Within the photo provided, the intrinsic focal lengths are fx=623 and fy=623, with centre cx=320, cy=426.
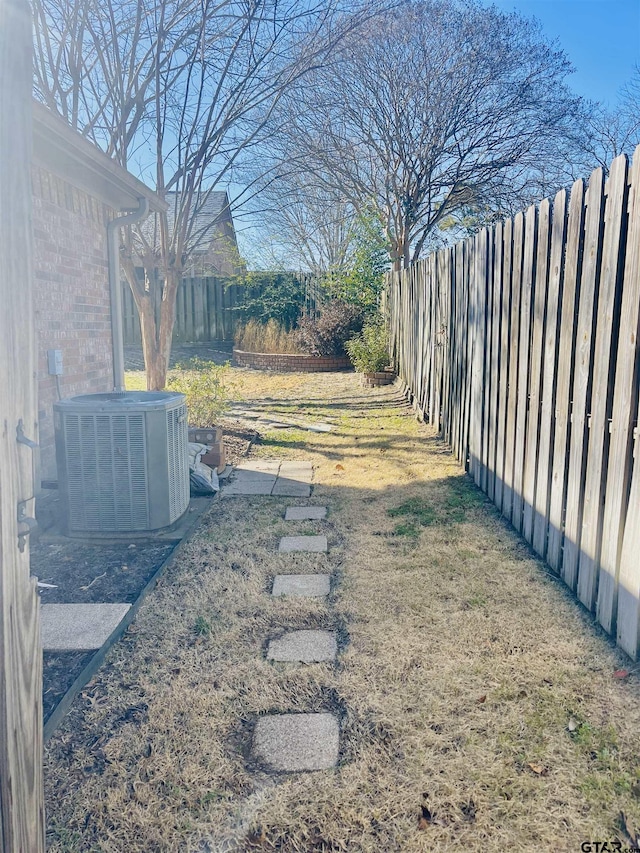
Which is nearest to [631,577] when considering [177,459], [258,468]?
[177,459]

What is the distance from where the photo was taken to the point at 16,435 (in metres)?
1.02

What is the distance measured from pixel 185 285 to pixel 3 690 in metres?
16.7

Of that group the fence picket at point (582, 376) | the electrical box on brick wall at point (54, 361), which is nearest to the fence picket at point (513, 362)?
the fence picket at point (582, 376)

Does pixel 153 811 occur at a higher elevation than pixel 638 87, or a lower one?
lower

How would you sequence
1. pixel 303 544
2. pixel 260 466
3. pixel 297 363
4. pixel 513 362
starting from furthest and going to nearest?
pixel 297 363 → pixel 260 466 → pixel 513 362 → pixel 303 544

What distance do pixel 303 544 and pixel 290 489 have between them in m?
1.31

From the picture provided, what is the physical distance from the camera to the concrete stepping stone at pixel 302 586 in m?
3.12

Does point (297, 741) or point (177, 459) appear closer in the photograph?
point (297, 741)

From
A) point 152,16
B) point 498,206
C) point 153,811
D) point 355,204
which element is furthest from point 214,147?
point 498,206

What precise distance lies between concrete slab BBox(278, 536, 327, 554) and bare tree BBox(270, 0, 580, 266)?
9.48 m

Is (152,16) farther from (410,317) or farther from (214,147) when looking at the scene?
(410,317)

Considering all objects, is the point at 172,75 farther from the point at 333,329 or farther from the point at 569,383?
the point at 333,329

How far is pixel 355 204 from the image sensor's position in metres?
15.7

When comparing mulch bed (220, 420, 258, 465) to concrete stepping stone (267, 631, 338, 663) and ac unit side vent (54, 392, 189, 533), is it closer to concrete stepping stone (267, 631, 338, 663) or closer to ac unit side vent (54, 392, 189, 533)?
ac unit side vent (54, 392, 189, 533)
